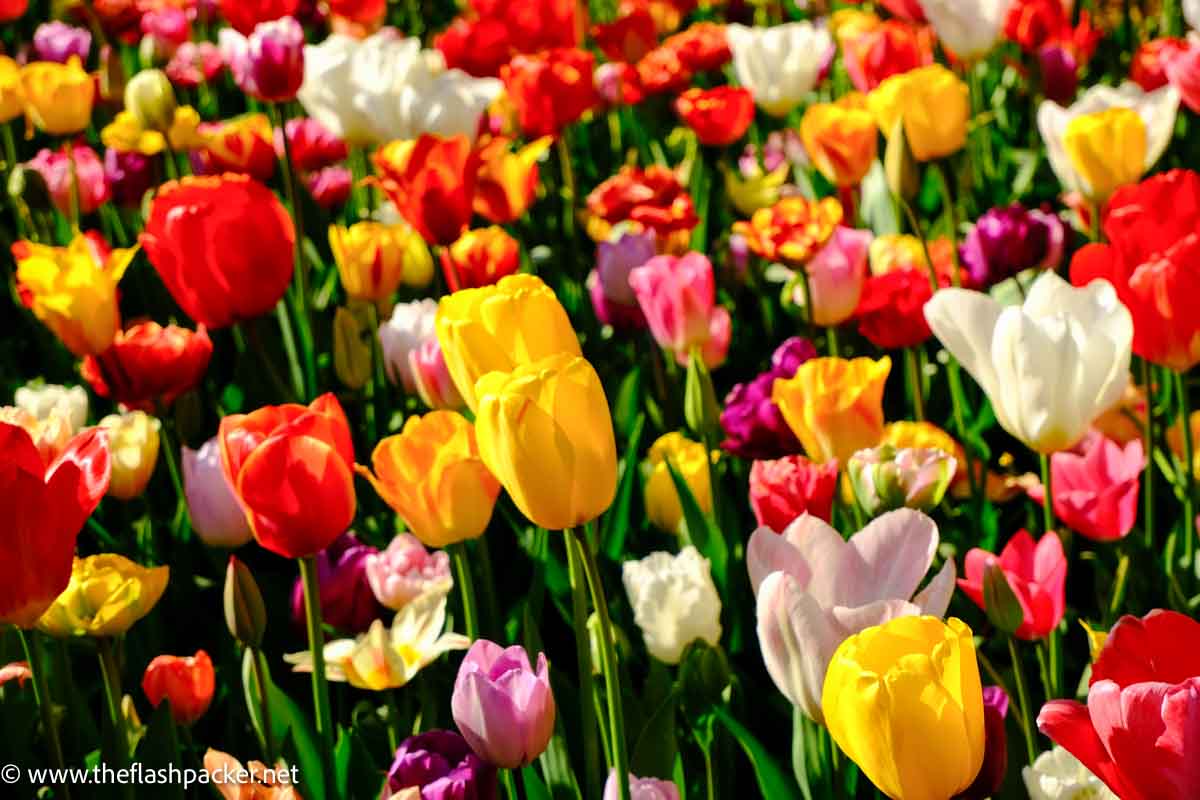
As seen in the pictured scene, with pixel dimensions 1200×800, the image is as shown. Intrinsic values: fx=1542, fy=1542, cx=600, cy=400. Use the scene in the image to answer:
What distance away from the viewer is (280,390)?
2.12 m

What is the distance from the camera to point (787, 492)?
4.71 feet

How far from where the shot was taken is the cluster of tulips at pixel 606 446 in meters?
1.06

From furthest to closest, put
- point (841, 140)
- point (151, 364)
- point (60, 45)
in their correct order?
point (60, 45), point (841, 140), point (151, 364)

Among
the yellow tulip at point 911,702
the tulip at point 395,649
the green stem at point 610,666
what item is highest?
the yellow tulip at point 911,702

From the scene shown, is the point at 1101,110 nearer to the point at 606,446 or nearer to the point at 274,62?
the point at 274,62

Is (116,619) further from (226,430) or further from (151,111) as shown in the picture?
(151,111)

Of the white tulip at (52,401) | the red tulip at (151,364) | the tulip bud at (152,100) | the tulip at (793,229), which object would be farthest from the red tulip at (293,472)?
the tulip bud at (152,100)

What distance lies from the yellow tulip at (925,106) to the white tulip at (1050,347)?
3.21 feet

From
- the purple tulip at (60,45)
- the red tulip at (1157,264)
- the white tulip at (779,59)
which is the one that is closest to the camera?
the red tulip at (1157,264)

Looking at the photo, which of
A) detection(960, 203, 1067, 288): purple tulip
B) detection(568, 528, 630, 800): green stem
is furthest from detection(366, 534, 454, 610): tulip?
detection(960, 203, 1067, 288): purple tulip

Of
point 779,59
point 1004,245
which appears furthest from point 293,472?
point 779,59

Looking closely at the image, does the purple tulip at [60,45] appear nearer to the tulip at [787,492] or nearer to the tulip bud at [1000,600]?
the tulip at [787,492]

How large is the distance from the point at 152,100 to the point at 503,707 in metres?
1.94

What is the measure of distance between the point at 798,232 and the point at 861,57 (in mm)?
785
